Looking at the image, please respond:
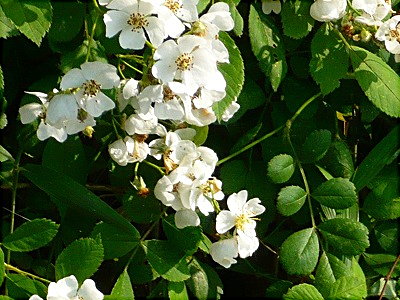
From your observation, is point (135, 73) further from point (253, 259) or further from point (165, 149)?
point (253, 259)

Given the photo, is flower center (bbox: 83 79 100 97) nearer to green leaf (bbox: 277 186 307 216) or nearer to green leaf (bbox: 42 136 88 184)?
green leaf (bbox: 42 136 88 184)

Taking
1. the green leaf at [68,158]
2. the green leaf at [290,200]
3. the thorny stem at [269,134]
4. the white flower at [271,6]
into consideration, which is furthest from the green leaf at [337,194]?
the green leaf at [68,158]

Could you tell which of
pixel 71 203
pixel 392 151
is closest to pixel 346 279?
pixel 392 151

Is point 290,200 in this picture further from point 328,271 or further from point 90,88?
point 90,88

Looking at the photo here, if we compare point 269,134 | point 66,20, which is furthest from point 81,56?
point 269,134

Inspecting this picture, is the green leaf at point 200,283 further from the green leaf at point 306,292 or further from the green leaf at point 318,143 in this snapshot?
the green leaf at point 318,143

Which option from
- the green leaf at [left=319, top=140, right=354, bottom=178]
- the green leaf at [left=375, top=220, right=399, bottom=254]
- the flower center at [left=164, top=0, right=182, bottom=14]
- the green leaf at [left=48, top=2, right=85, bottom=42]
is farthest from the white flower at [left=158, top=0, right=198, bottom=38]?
the green leaf at [left=375, top=220, right=399, bottom=254]
